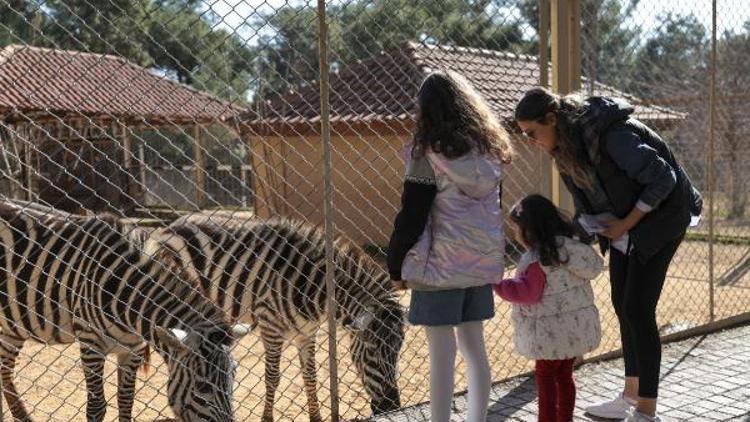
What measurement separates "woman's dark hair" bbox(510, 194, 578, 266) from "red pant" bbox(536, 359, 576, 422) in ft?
1.59

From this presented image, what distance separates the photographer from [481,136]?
9.37 ft

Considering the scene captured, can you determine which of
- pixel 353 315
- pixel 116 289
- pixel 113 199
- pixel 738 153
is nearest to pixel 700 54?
pixel 738 153

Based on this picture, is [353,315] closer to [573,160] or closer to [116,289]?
[116,289]

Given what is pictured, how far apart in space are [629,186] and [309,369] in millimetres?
2694

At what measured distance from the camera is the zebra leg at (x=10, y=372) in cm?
491

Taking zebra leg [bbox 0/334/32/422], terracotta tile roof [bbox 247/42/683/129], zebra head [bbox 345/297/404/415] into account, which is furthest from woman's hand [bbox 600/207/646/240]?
terracotta tile roof [bbox 247/42/683/129]

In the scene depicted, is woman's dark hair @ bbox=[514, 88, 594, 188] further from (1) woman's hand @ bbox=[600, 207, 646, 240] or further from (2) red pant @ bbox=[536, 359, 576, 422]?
(2) red pant @ bbox=[536, 359, 576, 422]

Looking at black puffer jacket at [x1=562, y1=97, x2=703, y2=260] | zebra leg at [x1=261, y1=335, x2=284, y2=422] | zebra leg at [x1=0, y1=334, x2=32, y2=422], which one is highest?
Answer: black puffer jacket at [x1=562, y1=97, x2=703, y2=260]

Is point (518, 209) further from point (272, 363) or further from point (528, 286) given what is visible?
point (272, 363)

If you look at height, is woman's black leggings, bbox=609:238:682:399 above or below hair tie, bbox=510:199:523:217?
below

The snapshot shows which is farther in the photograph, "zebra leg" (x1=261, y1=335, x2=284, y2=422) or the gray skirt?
"zebra leg" (x1=261, y1=335, x2=284, y2=422)

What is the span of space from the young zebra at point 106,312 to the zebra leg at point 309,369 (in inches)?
45.4

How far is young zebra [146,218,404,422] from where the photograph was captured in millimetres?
4715

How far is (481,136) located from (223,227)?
9.65ft
